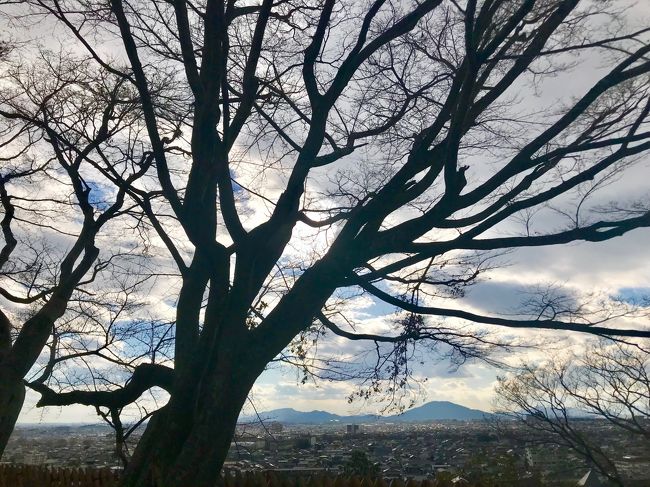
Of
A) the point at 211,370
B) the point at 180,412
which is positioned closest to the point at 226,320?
the point at 211,370

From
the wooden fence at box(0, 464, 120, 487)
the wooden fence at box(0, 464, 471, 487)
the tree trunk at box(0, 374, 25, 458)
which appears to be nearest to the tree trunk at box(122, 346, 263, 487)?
the wooden fence at box(0, 464, 471, 487)

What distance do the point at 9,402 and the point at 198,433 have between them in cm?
482

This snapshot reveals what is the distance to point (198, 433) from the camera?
4.72 m

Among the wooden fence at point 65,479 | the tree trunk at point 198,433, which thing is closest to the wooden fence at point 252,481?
the wooden fence at point 65,479

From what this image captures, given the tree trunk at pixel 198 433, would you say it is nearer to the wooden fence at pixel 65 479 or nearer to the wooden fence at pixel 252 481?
the wooden fence at pixel 252 481

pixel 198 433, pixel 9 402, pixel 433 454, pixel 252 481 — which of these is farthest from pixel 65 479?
pixel 433 454

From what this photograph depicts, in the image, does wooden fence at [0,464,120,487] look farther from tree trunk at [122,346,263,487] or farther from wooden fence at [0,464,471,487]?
tree trunk at [122,346,263,487]

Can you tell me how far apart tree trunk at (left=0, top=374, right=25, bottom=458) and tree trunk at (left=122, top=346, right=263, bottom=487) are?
3.71m

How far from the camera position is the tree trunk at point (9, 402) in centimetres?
795

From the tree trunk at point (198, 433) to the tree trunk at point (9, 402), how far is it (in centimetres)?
371

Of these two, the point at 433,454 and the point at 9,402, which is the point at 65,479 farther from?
the point at 433,454

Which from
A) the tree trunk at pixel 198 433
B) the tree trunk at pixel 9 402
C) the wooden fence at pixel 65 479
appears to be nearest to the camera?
the tree trunk at pixel 198 433

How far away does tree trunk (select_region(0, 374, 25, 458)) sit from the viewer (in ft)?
26.1

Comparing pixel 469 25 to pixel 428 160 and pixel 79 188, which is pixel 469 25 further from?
pixel 79 188
